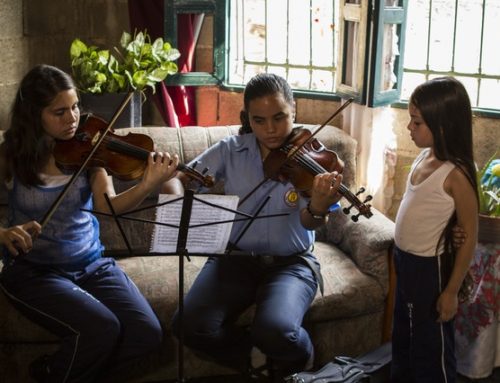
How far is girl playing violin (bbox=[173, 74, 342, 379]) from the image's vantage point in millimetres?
2686

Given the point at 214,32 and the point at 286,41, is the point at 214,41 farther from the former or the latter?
the point at 286,41

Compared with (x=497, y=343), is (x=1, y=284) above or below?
above

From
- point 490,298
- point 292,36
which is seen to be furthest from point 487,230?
point 292,36

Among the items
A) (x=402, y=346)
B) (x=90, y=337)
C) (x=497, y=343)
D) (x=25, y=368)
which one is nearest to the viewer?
(x=90, y=337)

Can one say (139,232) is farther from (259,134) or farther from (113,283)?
(259,134)

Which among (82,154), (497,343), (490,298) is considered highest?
(82,154)

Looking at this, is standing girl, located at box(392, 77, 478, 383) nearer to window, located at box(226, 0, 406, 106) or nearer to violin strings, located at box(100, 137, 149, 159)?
violin strings, located at box(100, 137, 149, 159)

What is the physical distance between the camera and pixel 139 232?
344 cm

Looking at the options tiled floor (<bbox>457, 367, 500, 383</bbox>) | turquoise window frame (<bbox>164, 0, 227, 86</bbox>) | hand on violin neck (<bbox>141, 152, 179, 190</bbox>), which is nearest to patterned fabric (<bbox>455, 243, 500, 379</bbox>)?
tiled floor (<bbox>457, 367, 500, 383</bbox>)

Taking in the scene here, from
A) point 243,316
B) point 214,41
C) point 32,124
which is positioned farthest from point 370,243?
point 214,41

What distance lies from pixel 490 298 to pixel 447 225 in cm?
66

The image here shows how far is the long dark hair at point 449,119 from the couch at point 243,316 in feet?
1.88

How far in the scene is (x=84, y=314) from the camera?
2639 millimetres

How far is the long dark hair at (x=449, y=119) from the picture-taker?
8.51ft
